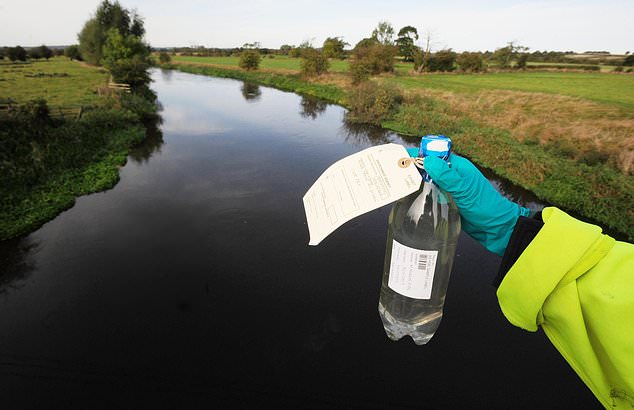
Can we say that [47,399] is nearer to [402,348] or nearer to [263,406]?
[263,406]

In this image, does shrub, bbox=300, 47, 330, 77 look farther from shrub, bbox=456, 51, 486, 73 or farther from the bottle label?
the bottle label

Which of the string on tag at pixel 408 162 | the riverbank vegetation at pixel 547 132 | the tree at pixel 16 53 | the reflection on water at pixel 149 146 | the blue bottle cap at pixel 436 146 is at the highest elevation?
the tree at pixel 16 53

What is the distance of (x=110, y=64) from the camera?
81.9 feet

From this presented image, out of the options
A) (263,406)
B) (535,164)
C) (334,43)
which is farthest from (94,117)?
(334,43)

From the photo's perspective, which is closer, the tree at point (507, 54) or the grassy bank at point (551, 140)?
the grassy bank at point (551, 140)

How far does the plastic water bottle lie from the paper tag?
0.12 meters

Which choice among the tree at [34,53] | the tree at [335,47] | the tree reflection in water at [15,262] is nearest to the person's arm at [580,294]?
the tree reflection in water at [15,262]

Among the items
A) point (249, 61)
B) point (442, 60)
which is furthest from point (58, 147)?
point (442, 60)

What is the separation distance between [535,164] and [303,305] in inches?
376

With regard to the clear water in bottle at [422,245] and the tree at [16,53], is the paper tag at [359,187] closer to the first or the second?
the clear water in bottle at [422,245]

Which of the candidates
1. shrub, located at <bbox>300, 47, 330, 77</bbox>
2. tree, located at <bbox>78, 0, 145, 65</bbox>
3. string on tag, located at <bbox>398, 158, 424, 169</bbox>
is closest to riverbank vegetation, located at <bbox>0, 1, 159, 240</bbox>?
string on tag, located at <bbox>398, 158, 424, 169</bbox>

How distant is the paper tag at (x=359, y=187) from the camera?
1047mm

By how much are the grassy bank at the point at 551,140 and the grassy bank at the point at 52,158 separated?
1325cm

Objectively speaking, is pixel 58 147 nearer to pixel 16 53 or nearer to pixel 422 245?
pixel 422 245
